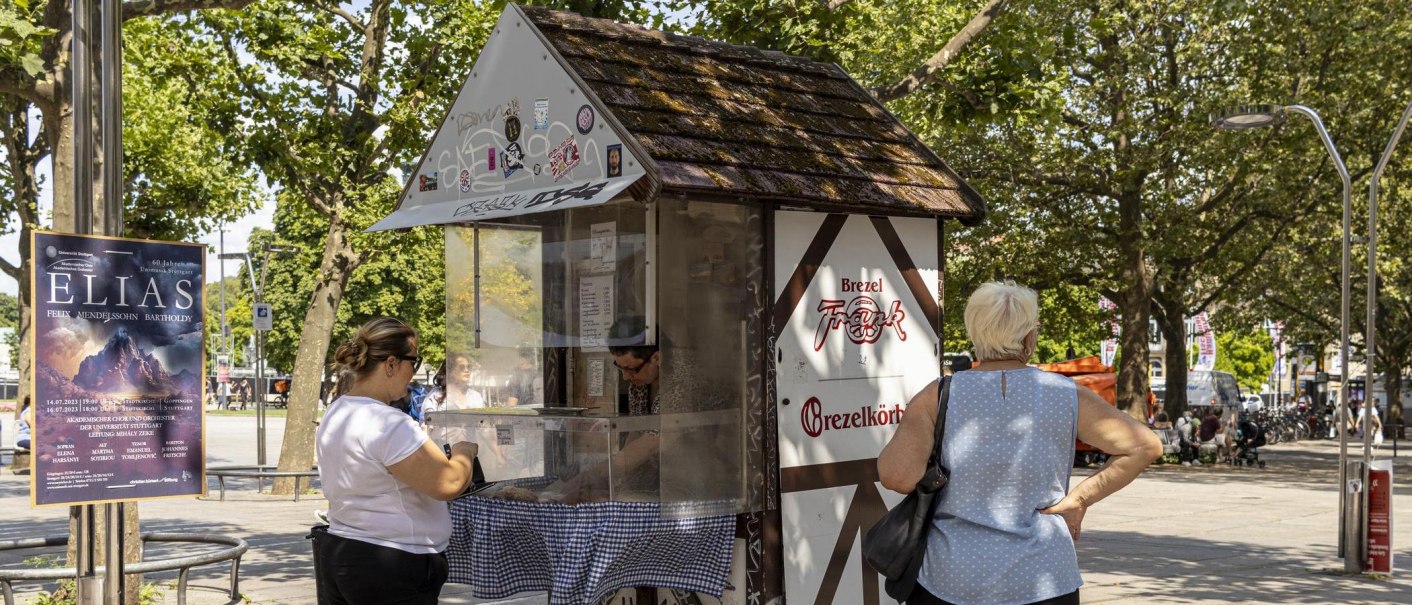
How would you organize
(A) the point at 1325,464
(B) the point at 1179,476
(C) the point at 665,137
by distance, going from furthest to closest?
(A) the point at 1325,464
(B) the point at 1179,476
(C) the point at 665,137

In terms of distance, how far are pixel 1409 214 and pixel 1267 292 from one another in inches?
369

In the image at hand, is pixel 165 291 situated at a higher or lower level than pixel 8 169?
lower

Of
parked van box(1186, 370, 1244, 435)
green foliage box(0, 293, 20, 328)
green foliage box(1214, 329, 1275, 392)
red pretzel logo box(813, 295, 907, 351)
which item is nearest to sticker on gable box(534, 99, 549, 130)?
red pretzel logo box(813, 295, 907, 351)

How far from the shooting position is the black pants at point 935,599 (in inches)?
152

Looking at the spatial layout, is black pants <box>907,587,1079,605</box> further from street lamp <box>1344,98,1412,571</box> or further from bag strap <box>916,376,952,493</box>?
street lamp <box>1344,98,1412,571</box>

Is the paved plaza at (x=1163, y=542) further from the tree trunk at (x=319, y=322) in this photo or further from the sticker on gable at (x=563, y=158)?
the sticker on gable at (x=563, y=158)

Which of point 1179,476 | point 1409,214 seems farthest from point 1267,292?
point 1179,476

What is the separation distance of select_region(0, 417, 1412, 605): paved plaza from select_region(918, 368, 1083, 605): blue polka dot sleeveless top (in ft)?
21.0

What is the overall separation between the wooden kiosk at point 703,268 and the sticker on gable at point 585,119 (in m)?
0.02

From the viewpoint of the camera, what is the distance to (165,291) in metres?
6.11

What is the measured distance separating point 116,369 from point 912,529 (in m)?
3.67

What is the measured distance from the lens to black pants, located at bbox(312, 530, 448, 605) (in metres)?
4.45

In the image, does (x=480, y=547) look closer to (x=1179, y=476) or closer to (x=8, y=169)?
(x=8, y=169)

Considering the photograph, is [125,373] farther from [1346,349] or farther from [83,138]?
[1346,349]
